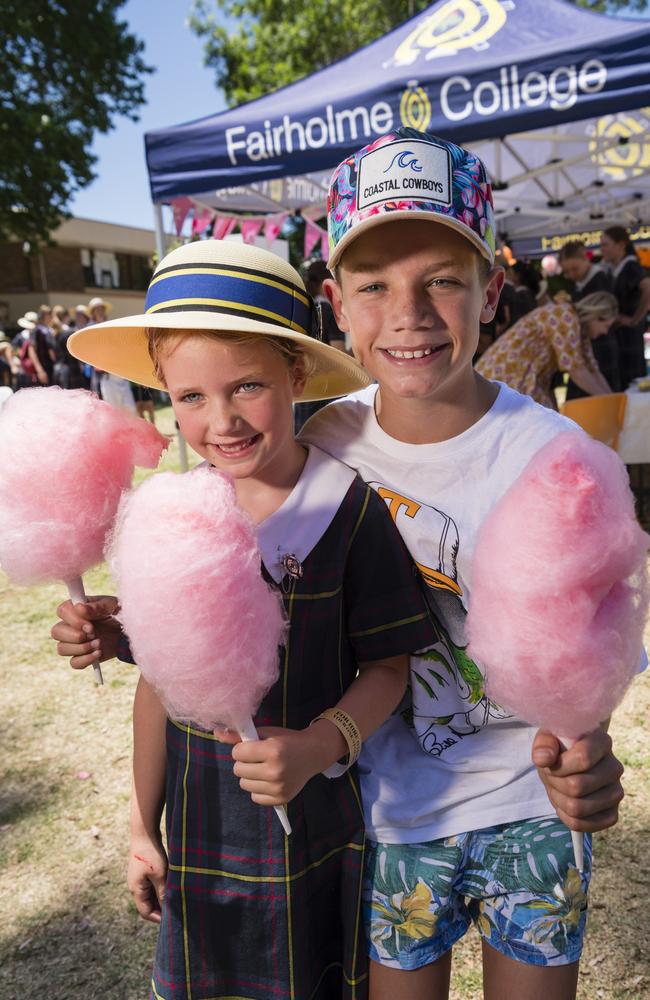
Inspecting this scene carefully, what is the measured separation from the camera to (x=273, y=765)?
0.90 metres

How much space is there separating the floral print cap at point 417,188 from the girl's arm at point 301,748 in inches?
28.9

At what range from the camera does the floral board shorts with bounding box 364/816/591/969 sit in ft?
3.68

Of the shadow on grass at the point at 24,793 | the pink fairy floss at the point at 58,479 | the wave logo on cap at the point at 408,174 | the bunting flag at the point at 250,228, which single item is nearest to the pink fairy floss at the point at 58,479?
the pink fairy floss at the point at 58,479

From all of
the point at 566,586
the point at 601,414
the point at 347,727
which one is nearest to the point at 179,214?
the point at 601,414

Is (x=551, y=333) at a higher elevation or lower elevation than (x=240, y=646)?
higher

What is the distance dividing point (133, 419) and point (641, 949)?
6.41 ft

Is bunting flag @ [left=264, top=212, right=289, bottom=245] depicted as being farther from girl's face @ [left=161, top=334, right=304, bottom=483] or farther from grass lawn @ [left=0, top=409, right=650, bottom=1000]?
girl's face @ [left=161, top=334, right=304, bottom=483]

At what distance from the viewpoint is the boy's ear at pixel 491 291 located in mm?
1227

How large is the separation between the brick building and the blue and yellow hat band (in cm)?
2638

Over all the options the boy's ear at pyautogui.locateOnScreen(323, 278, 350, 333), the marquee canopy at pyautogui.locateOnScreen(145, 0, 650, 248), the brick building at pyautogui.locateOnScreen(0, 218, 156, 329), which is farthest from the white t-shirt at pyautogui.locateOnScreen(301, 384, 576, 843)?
the brick building at pyautogui.locateOnScreen(0, 218, 156, 329)

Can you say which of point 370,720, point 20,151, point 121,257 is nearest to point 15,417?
point 370,720

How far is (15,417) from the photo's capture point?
3.56ft

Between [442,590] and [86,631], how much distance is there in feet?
1.95

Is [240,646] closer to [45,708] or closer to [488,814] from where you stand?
[488,814]
